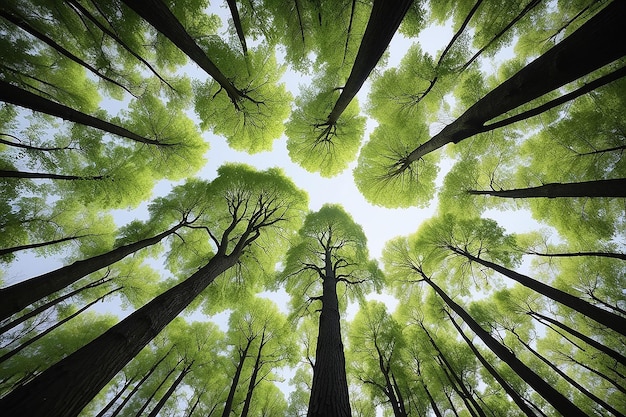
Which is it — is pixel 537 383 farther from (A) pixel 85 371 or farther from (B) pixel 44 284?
(B) pixel 44 284

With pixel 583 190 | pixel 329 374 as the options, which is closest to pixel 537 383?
pixel 583 190

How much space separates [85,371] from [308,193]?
8.22 meters

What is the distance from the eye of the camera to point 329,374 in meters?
2.90

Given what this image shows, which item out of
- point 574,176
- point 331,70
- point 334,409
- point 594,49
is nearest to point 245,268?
point 334,409

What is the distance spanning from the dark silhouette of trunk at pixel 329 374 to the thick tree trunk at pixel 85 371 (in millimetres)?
2084

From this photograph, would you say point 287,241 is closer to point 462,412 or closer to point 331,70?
point 331,70

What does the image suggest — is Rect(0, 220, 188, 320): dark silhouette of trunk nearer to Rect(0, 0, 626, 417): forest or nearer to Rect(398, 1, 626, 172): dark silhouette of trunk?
Rect(0, 0, 626, 417): forest

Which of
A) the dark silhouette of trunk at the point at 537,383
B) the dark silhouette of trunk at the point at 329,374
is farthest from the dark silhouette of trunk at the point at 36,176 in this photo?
the dark silhouette of trunk at the point at 537,383

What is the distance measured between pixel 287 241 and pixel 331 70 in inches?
264

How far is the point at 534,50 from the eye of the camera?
7598 mm

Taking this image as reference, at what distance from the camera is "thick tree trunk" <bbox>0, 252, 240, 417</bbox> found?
1.63m

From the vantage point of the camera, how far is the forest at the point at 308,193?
251 inches

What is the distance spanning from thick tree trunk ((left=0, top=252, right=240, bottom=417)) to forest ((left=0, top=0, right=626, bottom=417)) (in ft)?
2.16

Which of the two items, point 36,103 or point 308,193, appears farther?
point 308,193
